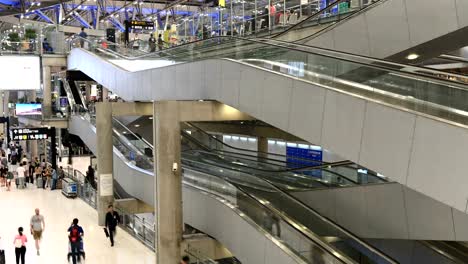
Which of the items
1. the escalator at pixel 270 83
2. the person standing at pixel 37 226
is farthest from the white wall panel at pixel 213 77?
the person standing at pixel 37 226

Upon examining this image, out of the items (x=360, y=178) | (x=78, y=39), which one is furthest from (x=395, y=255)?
(x=78, y=39)

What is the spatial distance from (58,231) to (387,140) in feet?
37.4

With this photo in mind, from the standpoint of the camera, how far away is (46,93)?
98.0 ft

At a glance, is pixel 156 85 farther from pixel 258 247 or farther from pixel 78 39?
pixel 78 39

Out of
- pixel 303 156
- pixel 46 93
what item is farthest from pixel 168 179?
pixel 46 93

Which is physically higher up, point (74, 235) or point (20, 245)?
point (74, 235)

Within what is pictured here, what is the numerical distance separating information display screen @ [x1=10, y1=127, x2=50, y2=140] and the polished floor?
305 cm

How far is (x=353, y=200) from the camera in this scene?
1204 cm

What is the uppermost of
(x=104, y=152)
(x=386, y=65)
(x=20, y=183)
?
(x=386, y=65)

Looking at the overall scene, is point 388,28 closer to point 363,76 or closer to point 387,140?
point 363,76

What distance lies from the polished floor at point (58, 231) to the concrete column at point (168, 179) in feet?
2.18

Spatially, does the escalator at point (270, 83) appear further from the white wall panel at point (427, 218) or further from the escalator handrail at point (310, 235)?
the white wall panel at point (427, 218)

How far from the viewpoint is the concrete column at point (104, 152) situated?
1795cm

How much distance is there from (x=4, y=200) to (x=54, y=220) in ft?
15.3
